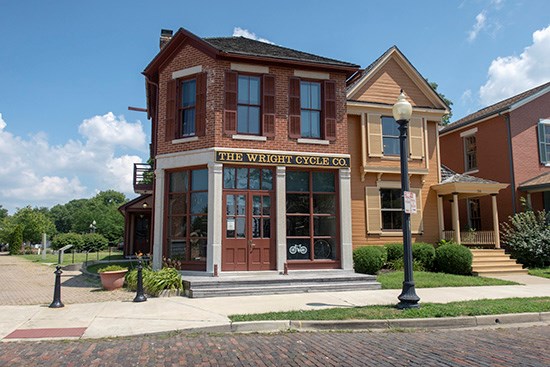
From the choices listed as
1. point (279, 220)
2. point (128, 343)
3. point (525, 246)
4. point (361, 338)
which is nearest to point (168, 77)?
point (279, 220)

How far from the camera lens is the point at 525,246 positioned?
17.8 metres

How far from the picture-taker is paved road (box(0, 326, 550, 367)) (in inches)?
228

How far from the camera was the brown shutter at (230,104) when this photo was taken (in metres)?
13.7

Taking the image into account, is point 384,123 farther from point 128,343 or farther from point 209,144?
point 128,343

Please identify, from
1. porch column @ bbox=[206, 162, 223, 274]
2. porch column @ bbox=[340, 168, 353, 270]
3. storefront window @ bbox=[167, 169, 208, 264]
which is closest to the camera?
porch column @ bbox=[206, 162, 223, 274]

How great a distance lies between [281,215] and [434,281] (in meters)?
5.19

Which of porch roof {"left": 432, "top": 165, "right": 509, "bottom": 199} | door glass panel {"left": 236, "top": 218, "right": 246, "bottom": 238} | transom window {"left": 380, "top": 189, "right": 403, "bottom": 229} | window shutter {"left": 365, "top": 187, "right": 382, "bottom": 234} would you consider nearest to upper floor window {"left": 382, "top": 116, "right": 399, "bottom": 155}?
transom window {"left": 380, "top": 189, "right": 403, "bottom": 229}

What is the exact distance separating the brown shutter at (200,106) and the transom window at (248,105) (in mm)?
1111

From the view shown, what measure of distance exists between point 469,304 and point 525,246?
1007cm

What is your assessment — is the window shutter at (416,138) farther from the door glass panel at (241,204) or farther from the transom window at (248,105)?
the door glass panel at (241,204)

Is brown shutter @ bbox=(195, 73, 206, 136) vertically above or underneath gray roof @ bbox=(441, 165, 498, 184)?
above

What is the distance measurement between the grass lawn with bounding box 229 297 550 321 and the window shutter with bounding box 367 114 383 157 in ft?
28.2

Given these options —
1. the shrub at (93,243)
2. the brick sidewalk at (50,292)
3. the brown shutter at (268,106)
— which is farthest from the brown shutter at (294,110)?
the shrub at (93,243)

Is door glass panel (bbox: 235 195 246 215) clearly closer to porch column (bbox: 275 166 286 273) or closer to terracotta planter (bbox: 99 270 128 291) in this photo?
porch column (bbox: 275 166 286 273)
